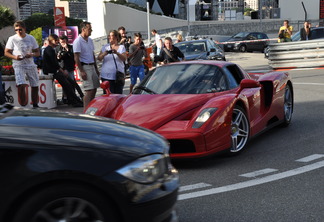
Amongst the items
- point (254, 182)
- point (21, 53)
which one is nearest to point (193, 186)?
point (254, 182)

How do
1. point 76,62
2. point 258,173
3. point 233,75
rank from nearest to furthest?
point 258,173 < point 233,75 < point 76,62

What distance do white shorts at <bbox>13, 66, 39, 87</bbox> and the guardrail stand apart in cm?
1147

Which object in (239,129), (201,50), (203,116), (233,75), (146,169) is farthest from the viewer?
(201,50)

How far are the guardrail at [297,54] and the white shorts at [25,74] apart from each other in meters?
11.5

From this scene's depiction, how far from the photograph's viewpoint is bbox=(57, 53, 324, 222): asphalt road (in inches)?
162

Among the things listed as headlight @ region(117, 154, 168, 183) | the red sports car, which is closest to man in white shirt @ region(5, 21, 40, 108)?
the red sports car

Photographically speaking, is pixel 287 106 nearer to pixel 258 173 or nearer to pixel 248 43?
pixel 258 173

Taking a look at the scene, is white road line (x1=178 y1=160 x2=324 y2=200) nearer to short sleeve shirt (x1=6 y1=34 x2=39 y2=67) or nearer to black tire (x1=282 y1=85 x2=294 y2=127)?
black tire (x1=282 y1=85 x2=294 y2=127)

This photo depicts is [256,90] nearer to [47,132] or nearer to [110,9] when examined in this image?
[47,132]

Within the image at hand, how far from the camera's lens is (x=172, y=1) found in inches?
2172

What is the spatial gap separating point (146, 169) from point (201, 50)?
15784mm

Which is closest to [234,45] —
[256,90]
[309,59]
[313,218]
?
[309,59]

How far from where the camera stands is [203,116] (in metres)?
5.63

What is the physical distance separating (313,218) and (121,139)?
1750 mm
